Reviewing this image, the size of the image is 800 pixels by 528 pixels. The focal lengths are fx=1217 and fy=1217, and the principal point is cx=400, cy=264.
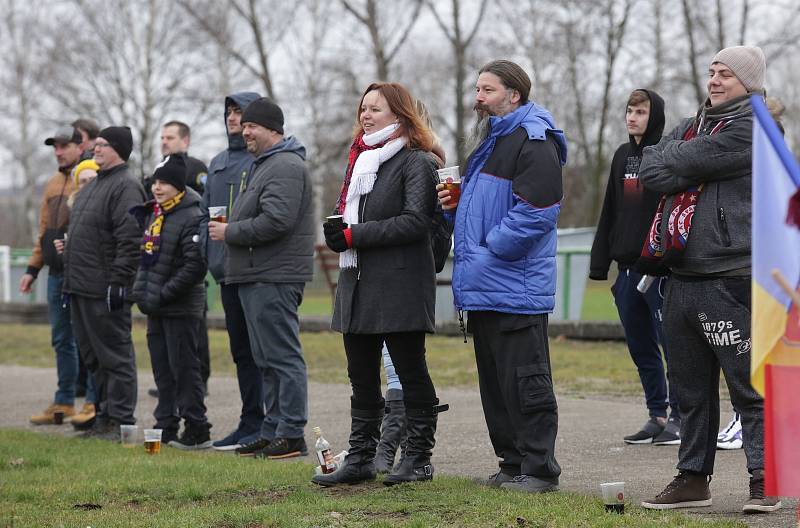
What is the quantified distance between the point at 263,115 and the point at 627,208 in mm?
2438

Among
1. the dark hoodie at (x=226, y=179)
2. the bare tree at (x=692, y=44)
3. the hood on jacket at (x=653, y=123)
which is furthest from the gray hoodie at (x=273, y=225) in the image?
the bare tree at (x=692, y=44)

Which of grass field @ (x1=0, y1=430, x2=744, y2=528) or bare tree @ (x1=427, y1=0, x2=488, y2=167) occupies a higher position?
bare tree @ (x1=427, y1=0, x2=488, y2=167)

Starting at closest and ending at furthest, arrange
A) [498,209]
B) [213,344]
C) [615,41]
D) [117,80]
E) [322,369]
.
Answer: [498,209] → [322,369] → [213,344] → [615,41] → [117,80]

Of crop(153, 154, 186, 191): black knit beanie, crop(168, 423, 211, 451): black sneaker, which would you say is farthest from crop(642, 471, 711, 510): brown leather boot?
crop(153, 154, 186, 191): black knit beanie

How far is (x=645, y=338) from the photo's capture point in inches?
318

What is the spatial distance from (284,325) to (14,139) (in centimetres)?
4102

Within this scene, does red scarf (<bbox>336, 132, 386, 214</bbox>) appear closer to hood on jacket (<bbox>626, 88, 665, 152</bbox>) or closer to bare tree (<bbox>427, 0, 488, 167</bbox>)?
hood on jacket (<bbox>626, 88, 665, 152</bbox>)

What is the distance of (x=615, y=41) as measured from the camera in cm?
3469

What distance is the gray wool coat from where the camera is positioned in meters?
6.23

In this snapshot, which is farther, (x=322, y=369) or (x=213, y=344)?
(x=213, y=344)

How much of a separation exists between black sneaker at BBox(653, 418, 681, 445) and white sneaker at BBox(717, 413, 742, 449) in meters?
0.28

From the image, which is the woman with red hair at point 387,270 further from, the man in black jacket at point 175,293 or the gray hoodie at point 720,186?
the man in black jacket at point 175,293

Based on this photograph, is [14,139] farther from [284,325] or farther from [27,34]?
[284,325]

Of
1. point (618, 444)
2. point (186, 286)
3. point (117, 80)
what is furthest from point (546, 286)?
point (117, 80)
